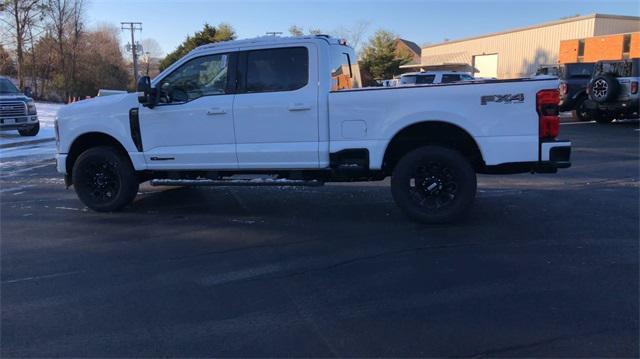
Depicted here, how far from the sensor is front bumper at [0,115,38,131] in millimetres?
16922

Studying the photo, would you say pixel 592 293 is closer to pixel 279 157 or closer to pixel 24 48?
pixel 279 157

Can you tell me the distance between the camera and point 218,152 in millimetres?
6812

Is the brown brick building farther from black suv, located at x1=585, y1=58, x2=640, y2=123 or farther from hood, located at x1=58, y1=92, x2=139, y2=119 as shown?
hood, located at x1=58, y1=92, x2=139, y2=119

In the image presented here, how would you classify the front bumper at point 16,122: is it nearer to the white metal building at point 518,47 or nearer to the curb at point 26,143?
the curb at point 26,143

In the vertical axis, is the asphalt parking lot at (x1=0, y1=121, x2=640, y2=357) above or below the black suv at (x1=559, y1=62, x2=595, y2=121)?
below

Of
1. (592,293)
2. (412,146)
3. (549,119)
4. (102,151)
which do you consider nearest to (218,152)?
(102,151)

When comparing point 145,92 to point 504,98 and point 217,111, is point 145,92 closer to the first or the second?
point 217,111

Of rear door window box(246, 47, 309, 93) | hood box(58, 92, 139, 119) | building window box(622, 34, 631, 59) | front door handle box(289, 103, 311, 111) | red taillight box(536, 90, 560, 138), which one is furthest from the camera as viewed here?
building window box(622, 34, 631, 59)

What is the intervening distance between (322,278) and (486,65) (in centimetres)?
5008

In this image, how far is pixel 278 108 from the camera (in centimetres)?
651

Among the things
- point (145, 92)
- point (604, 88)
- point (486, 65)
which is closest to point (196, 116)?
point (145, 92)

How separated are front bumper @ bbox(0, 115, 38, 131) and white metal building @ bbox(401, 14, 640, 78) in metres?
36.1

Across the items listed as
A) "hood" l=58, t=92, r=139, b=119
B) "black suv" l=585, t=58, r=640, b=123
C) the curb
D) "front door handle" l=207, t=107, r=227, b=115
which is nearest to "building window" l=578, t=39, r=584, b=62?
"black suv" l=585, t=58, r=640, b=123

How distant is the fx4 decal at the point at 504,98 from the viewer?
5.88 meters
